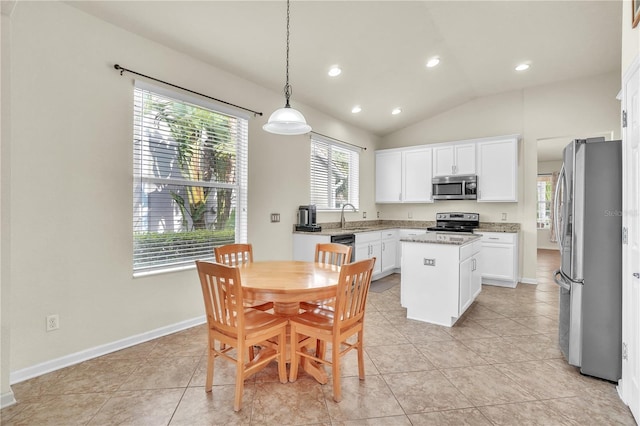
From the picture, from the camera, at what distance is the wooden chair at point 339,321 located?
6.23ft

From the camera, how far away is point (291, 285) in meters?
1.98

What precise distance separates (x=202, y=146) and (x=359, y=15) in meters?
2.08

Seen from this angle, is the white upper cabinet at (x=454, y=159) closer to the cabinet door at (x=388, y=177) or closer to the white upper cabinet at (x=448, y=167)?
the white upper cabinet at (x=448, y=167)

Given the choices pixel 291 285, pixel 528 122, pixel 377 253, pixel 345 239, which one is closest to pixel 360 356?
pixel 291 285

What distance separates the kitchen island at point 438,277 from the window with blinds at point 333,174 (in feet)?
6.47

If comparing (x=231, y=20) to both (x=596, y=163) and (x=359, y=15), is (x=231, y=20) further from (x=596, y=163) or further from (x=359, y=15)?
(x=596, y=163)

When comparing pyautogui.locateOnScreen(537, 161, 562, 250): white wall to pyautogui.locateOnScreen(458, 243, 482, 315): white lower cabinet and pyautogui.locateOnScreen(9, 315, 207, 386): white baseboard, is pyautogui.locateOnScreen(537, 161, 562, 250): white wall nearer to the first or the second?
pyautogui.locateOnScreen(458, 243, 482, 315): white lower cabinet

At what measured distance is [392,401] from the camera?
1946 mm

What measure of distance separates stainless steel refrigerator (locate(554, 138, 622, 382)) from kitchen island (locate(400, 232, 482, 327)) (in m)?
0.93

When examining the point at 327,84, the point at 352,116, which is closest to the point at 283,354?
the point at 327,84

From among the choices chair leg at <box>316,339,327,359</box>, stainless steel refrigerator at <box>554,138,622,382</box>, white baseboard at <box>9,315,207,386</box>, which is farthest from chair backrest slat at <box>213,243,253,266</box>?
stainless steel refrigerator at <box>554,138,622,382</box>

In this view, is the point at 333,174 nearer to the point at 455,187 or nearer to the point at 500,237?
the point at 455,187

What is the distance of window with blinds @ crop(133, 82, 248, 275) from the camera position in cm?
284

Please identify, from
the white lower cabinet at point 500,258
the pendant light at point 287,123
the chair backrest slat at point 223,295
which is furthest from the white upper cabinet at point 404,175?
the chair backrest slat at point 223,295
